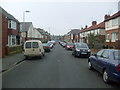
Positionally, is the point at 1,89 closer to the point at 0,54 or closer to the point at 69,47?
the point at 0,54

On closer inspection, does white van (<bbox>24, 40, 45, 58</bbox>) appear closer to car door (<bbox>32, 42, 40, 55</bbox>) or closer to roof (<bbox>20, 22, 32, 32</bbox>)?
car door (<bbox>32, 42, 40, 55</bbox>)

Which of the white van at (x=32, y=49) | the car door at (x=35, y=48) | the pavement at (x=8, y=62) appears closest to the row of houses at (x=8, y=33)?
the pavement at (x=8, y=62)

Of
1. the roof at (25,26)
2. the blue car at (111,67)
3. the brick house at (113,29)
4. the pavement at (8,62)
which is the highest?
the roof at (25,26)

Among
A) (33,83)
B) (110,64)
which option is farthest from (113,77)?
(33,83)

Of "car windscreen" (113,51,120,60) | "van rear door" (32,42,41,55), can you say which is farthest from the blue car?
"van rear door" (32,42,41,55)

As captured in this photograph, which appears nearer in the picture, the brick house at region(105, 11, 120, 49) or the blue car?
the blue car

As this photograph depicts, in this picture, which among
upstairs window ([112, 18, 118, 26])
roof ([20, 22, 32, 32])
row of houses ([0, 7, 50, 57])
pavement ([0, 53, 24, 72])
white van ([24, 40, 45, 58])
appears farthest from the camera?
roof ([20, 22, 32, 32])

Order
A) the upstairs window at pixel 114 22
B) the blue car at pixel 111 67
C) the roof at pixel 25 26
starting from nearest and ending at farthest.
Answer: the blue car at pixel 111 67 < the upstairs window at pixel 114 22 < the roof at pixel 25 26

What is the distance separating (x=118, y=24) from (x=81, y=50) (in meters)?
14.6

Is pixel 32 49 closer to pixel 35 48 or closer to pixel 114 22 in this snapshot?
pixel 35 48

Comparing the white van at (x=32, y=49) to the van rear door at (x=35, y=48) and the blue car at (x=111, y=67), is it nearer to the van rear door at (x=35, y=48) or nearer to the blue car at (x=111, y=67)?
the van rear door at (x=35, y=48)

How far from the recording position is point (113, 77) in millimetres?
5805

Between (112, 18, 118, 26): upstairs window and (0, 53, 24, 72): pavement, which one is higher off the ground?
(112, 18, 118, 26): upstairs window

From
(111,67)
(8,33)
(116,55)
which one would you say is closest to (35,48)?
(116,55)
